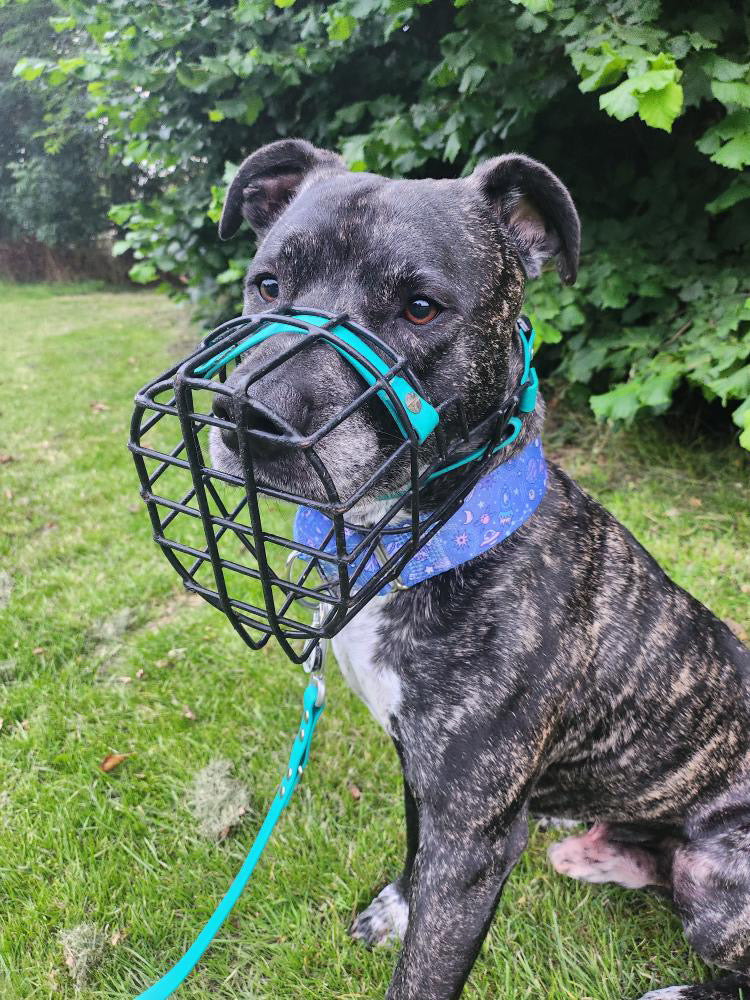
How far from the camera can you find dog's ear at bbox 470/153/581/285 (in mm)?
1909

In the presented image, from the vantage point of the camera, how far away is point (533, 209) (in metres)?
2.03

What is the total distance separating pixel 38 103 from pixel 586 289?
13110 millimetres

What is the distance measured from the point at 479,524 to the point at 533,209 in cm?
100

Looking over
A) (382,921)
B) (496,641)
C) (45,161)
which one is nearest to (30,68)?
(496,641)

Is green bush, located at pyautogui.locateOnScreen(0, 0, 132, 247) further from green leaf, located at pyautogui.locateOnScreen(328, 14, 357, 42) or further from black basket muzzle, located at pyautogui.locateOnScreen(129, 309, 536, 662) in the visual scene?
black basket muzzle, located at pyautogui.locateOnScreen(129, 309, 536, 662)

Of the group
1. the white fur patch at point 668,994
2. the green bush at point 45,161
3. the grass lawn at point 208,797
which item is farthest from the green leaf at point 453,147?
the green bush at point 45,161

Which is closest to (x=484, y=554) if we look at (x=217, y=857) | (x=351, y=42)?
(x=217, y=857)

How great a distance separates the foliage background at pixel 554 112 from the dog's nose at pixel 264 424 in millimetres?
2398

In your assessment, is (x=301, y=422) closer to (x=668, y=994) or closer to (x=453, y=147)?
(x=668, y=994)

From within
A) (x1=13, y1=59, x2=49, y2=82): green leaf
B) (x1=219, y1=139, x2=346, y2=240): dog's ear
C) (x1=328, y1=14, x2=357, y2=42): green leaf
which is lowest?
(x1=219, y1=139, x2=346, y2=240): dog's ear

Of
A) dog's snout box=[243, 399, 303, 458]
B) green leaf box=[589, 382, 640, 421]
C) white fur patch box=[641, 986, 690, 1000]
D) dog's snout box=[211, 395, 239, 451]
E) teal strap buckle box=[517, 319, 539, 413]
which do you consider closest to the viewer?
dog's snout box=[243, 399, 303, 458]

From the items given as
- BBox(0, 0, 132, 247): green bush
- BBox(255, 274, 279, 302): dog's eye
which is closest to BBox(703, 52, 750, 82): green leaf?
BBox(255, 274, 279, 302): dog's eye

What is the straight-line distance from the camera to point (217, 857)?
2.39m

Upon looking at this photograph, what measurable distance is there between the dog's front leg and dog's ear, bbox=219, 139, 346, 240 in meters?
1.94
